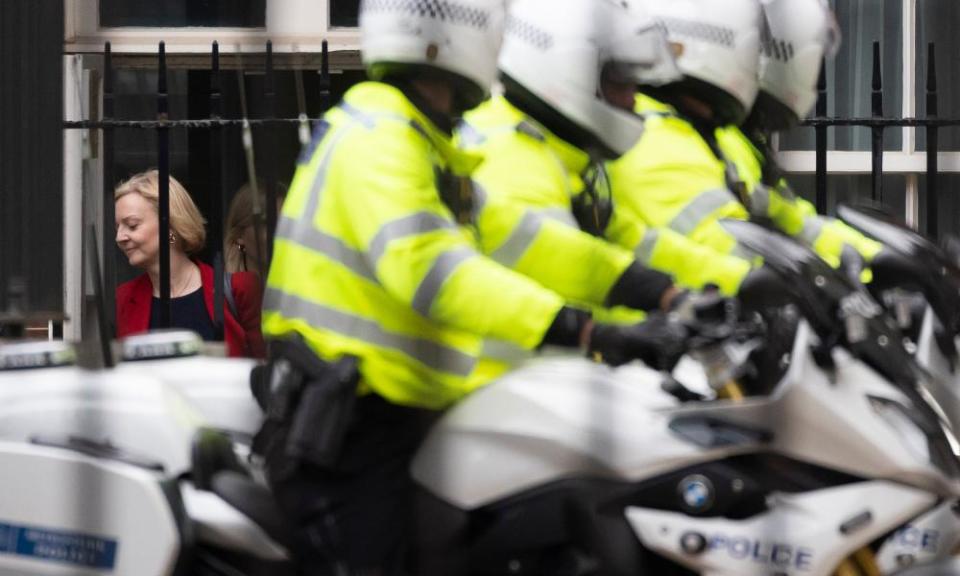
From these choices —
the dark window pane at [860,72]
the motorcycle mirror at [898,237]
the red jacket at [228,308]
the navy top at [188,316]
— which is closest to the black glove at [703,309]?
the motorcycle mirror at [898,237]

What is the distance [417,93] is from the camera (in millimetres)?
3029

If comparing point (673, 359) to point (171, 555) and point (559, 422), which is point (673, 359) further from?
point (171, 555)

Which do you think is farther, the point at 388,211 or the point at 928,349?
the point at 928,349

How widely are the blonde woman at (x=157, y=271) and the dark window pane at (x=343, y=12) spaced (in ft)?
1.62

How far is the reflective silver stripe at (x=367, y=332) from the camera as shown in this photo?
2.88 metres

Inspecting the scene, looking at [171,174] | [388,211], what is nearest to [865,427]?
[388,211]

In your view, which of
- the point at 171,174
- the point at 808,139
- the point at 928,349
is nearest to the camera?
the point at 928,349

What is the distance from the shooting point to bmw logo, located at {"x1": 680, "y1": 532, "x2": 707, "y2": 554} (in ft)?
9.62

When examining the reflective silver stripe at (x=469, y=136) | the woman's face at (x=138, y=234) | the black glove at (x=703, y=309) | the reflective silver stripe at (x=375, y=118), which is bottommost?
the woman's face at (x=138, y=234)

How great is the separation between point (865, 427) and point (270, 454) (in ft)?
2.70

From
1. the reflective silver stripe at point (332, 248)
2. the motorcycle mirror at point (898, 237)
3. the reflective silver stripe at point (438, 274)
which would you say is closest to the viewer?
the reflective silver stripe at point (438, 274)

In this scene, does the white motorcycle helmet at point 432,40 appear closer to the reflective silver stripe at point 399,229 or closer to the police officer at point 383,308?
the police officer at point 383,308

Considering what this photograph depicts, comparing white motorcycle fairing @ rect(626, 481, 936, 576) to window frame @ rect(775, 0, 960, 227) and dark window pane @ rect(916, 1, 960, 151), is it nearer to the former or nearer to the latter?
dark window pane @ rect(916, 1, 960, 151)

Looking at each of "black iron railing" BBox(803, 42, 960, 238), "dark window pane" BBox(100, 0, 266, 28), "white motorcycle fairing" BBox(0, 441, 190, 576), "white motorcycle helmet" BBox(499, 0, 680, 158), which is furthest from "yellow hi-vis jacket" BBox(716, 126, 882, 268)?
"white motorcycle fairing" BBox(0, 441, 190, 576)
